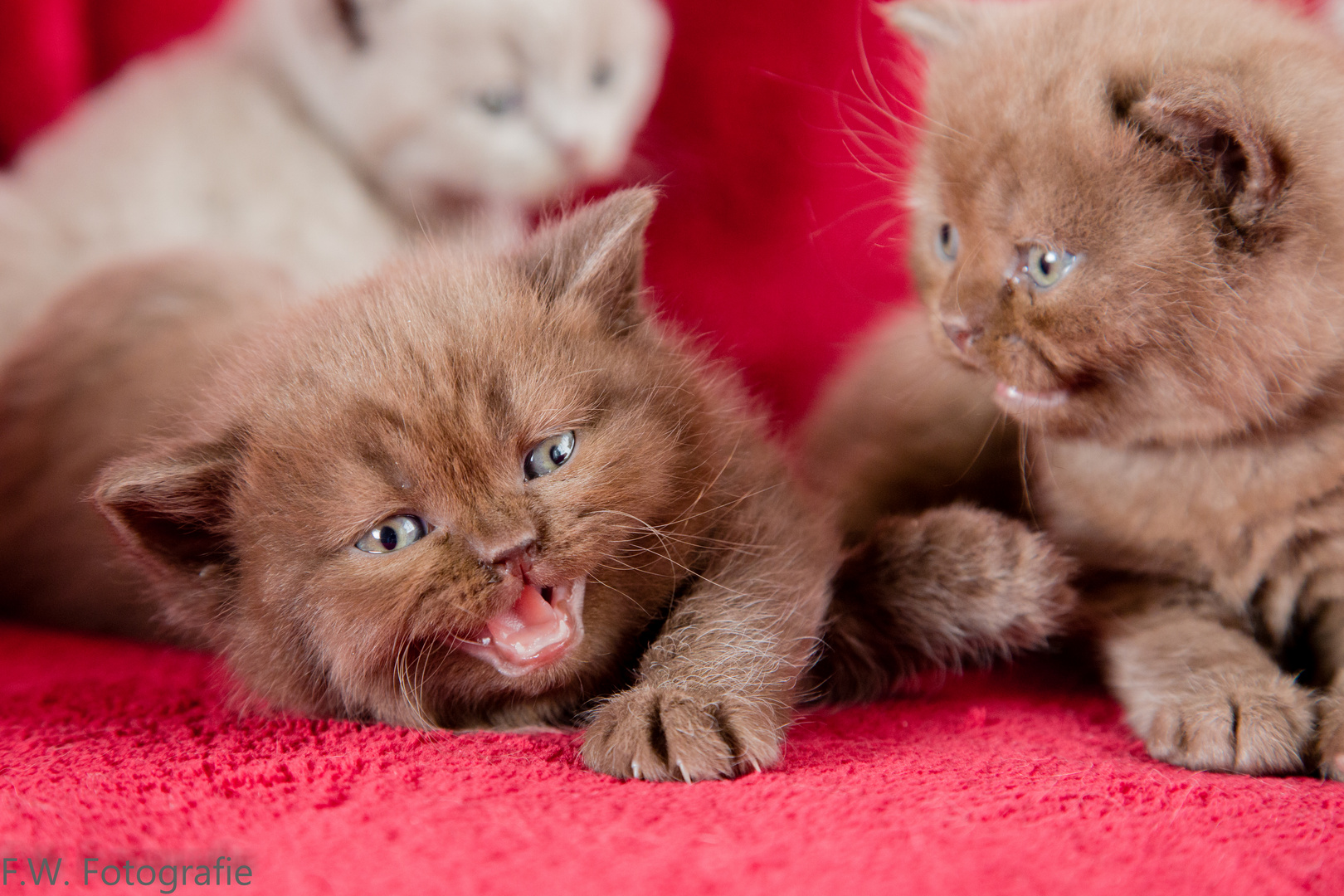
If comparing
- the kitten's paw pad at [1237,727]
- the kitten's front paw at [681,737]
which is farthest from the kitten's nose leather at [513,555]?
the kitten's paw pad at [1237,727]

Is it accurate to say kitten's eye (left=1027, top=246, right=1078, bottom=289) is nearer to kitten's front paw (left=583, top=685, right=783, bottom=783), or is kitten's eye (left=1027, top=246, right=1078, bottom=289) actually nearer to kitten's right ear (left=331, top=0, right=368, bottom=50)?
kitten's front paw (left=583, top=685, right=783, bottom=783)

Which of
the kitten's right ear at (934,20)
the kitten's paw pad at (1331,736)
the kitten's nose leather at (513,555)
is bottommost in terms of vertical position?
the kitten's paw pad at (1331,736)

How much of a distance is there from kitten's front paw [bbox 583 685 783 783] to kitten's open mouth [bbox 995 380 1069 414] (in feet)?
1.40

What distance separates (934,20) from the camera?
1392mm

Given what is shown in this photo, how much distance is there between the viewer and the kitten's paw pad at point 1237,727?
1036mm

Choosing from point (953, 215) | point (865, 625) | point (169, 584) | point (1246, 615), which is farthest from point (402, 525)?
point (1246, 615)

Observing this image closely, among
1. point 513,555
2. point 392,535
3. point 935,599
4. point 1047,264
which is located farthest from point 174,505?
point 1047,264

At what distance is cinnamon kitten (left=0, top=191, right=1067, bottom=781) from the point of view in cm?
97

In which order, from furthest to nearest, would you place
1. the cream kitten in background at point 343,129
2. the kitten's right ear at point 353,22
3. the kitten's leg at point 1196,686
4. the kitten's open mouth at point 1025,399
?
1. the kitten's right ear at point 353,22
2. the cream kitten in background at point 343,129
3. the kitten's open mouth at point 1025,399
4. the kitten's leg at point 1196,686

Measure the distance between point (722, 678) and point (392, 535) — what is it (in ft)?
1.07

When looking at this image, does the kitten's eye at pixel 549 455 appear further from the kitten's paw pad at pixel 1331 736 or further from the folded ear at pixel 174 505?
the kitten's paw pad at pixel 1331 736

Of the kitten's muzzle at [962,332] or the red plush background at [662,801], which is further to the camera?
the kitten's muzzle at [962,332]

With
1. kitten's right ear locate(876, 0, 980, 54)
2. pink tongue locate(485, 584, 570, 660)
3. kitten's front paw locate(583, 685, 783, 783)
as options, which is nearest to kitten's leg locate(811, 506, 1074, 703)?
kitten's front paw locate(583, 685, 783, 783)

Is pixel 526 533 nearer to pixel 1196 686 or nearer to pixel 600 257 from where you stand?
pixel 600 257
